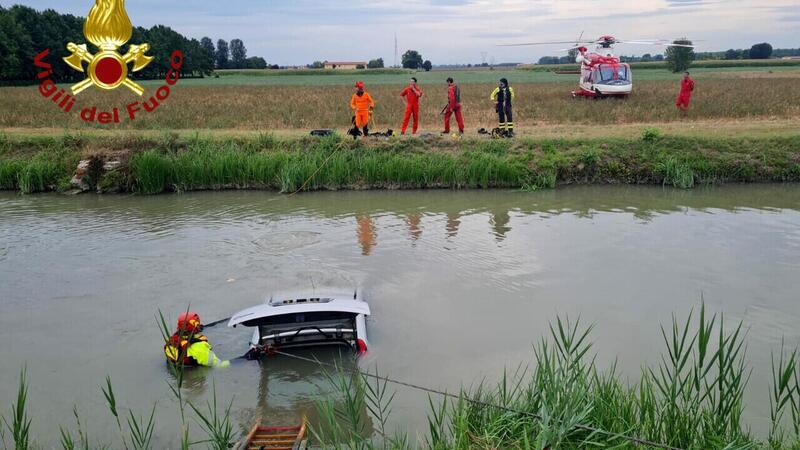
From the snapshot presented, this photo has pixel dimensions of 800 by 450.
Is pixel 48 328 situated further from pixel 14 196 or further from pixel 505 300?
pixel 14 196

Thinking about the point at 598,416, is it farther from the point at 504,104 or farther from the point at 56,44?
the point at 56,44

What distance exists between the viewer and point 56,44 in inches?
2135

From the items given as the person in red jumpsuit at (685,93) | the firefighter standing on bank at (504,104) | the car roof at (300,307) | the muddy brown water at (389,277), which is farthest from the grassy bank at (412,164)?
the car roof at (300,307)

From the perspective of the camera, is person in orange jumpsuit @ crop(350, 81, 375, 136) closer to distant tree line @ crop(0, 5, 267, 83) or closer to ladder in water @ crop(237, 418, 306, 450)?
ladder in water @ crop(237, 418, 306, 450)

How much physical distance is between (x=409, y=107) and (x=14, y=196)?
9850mm

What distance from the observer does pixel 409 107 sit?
18.1 meters

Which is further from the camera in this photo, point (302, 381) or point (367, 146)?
point (367, 146)

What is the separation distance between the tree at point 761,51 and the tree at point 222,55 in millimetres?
74733

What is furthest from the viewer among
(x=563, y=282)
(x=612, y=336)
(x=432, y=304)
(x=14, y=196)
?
(x=14, y=196)

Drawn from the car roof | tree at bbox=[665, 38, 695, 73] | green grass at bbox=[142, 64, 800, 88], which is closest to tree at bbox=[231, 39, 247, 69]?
green grass at bbox=[142, 64, 800, 88]

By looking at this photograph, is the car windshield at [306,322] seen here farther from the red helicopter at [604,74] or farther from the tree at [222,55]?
the tree at [222,55]

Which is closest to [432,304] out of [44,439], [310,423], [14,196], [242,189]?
[310,423]

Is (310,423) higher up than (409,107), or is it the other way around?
(409,107)

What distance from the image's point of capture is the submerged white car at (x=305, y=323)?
22.2 ft
